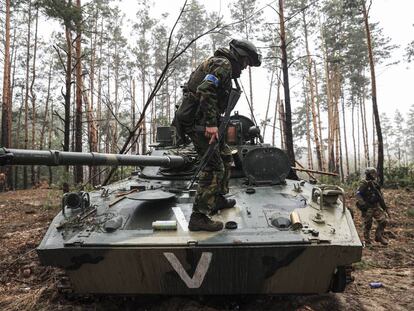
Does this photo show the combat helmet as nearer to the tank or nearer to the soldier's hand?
→ the soldier's hand

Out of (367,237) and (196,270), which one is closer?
(196,270)

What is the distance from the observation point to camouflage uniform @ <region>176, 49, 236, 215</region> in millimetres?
4445

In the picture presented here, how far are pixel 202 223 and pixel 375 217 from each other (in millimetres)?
5972

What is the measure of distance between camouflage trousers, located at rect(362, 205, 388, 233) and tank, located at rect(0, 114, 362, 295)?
14.7 ft

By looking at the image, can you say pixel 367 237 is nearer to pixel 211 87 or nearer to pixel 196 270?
pixel 196 270

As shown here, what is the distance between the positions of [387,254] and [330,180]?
965cm

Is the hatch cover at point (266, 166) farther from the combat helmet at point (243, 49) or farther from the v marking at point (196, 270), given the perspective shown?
the v marking at point (196, 270)

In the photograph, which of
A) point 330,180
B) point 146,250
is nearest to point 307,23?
point 330,180

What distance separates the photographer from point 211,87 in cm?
442

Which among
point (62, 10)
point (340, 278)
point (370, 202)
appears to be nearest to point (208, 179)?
point (340, 278)

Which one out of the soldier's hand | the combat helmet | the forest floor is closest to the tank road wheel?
the forest floor

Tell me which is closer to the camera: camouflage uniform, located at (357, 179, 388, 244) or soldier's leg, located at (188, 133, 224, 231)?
soldier's leg, located at (188, 133, 224, 231)

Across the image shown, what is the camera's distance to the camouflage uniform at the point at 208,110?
4.45m

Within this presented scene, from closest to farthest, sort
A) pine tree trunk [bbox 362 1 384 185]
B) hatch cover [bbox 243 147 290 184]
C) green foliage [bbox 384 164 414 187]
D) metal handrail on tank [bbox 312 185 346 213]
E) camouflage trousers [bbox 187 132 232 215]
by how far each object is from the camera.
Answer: camouflage trousers [bbox 187 132 232 215], metal handrail on tank [bbox 312 185 346 213], hatch cover [bbox 243 147 290 184], green foliage [bbox 384 164 414 187], pine tree trunk [bbox 362 1 384 185]
